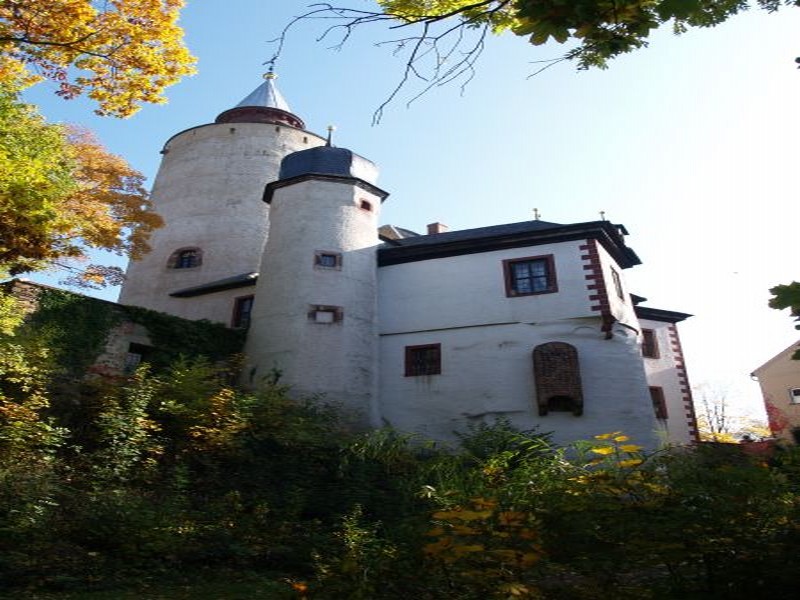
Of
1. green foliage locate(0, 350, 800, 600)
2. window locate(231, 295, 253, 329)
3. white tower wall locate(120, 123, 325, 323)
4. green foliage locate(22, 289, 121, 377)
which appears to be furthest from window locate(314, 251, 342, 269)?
white tower wall locate(120, 123, 325, 323)

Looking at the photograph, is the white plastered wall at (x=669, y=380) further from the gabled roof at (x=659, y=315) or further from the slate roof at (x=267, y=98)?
the slate roof at (x=267, y=98)

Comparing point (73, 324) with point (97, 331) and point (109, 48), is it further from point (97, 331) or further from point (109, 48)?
point (109, 48)

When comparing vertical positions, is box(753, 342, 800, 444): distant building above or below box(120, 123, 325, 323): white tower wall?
below

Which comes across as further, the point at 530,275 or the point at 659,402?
the point at 659,402

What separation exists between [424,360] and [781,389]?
97.5ft

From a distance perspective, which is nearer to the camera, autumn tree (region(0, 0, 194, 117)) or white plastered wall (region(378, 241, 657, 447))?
autumn tree (region(0, 0, 194, 117))

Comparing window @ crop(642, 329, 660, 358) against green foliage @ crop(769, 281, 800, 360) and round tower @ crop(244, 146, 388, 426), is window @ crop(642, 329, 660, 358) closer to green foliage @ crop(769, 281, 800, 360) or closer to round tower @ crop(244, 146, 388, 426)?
round tower @ crop(244, 146, 388, 426)

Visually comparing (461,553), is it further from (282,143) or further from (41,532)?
(282,143)

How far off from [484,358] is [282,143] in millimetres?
16740

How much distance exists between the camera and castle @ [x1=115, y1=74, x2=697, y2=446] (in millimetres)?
16609

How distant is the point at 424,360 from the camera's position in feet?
60.3

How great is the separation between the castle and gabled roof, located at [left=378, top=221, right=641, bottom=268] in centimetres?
4

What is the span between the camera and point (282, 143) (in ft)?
95.8

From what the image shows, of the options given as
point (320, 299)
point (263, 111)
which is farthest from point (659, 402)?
point (263, 111)
